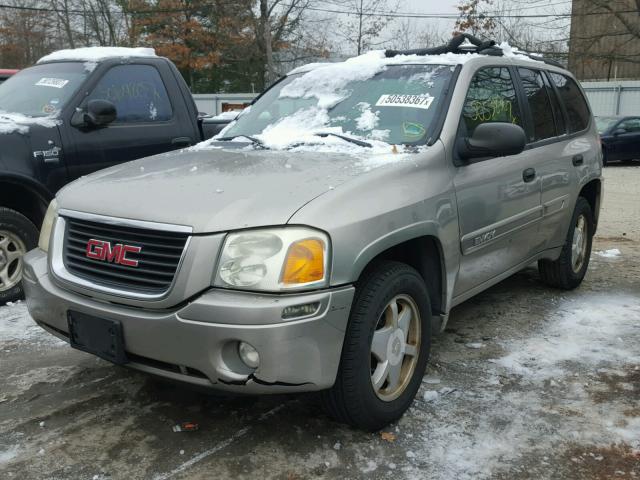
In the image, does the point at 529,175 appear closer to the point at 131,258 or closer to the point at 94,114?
the point at 131,258

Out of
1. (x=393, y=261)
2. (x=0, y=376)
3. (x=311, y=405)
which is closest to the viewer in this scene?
(x=393, y=261)

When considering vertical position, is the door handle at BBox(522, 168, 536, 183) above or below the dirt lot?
above

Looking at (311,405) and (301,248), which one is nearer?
(301,248)

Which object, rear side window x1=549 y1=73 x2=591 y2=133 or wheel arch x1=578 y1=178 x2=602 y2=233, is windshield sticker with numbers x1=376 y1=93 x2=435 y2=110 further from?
wheel arch x1=578 y1=178 x2=602 y2=233

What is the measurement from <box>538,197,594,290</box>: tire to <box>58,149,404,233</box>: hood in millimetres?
2505

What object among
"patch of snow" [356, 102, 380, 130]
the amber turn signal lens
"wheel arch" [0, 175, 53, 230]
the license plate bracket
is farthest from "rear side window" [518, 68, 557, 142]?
"wheel arch" [0, 175, 53, 230]

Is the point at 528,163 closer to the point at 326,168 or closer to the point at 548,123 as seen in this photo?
the point at 548,123

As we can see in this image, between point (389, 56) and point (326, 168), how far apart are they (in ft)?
5.20

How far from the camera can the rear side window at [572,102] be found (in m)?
5.03

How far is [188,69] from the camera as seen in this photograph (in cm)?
3203

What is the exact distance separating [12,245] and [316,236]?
3219 mm

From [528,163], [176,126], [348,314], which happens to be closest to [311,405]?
[348,314]

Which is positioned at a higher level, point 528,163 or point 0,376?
point 528,163

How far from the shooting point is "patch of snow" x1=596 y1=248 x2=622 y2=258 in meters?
6.71
